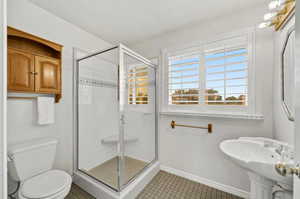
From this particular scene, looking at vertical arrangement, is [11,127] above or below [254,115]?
below

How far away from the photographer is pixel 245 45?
161 centimetres

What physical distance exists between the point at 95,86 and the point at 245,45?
2.24 metres

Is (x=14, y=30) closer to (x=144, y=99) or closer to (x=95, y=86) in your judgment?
(x=95, y=86)

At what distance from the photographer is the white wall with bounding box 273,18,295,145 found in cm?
117

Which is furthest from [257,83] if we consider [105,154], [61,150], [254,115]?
[61,150]

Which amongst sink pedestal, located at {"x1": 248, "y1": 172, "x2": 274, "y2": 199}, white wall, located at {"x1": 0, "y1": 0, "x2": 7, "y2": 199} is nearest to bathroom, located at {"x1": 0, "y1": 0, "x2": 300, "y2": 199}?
sink pedestal, located at {"x1": 248, "y1": 172, "x2": 274, "y2": 199}

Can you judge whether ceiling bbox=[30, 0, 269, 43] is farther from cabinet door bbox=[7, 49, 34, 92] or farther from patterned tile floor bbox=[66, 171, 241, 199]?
patterned tile floor bbox=[66, 171, 241, 199]

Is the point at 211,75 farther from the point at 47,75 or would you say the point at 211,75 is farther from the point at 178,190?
the point at 47,75

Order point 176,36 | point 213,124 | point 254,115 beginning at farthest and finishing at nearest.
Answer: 1. point 176,36
2. point 213,124
3. point 254,115

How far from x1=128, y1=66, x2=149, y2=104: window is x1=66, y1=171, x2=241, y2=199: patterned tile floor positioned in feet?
4.05

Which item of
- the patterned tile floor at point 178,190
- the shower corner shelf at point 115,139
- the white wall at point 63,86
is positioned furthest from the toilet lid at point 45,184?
the patterned tile floor at point 178,190

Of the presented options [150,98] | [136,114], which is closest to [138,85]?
[150,98]

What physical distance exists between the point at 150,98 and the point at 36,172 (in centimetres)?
171

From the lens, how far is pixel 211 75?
1.83 m
